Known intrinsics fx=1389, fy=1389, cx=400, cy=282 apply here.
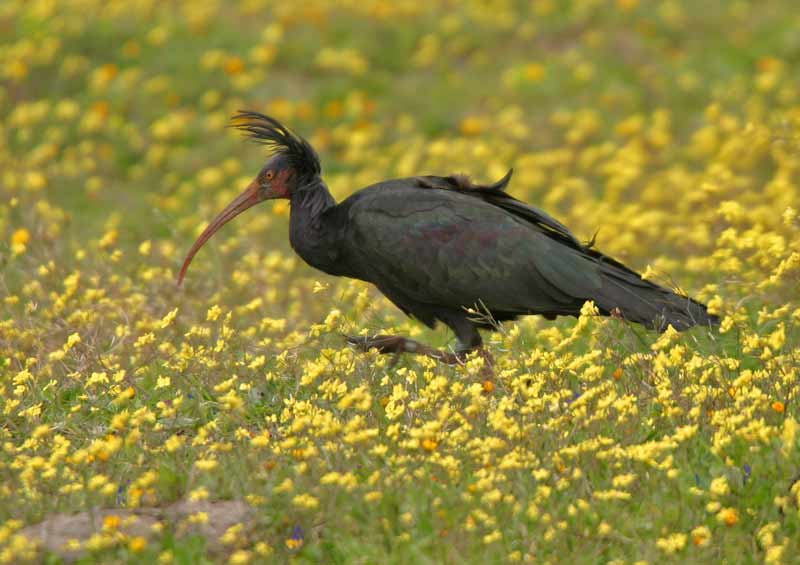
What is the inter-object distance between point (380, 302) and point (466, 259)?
5.95 ft

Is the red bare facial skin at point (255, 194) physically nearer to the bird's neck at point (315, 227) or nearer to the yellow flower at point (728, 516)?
the bird's neck at point (315, 227)

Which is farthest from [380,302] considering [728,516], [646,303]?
[728,516]

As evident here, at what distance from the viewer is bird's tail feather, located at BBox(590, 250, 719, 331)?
20.1 feet

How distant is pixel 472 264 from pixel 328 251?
2.40 feet

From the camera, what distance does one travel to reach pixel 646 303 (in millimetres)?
6219

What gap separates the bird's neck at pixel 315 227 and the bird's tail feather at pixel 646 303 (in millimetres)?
1299

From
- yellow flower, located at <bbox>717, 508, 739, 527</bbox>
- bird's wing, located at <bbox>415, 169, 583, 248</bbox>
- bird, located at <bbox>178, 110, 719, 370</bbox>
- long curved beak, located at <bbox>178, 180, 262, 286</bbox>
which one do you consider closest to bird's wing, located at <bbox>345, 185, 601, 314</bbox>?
bird, located at <bbox>178, 110, 719, 370</bbox>

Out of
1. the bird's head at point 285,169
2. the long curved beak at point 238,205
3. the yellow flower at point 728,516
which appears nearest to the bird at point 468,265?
the bird's head at point 285,169

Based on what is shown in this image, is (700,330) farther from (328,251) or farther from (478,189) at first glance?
(328,251)

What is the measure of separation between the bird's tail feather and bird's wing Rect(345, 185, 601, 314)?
0.07 metres

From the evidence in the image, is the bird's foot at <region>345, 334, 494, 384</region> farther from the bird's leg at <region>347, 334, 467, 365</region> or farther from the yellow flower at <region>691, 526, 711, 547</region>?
the yellow flower at <region>691, 526, 711, 547</region>

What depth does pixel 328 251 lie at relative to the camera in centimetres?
664

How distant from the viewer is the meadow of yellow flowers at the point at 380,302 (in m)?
4.63

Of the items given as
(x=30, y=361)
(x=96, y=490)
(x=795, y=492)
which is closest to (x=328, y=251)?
(x=30, y=361)
